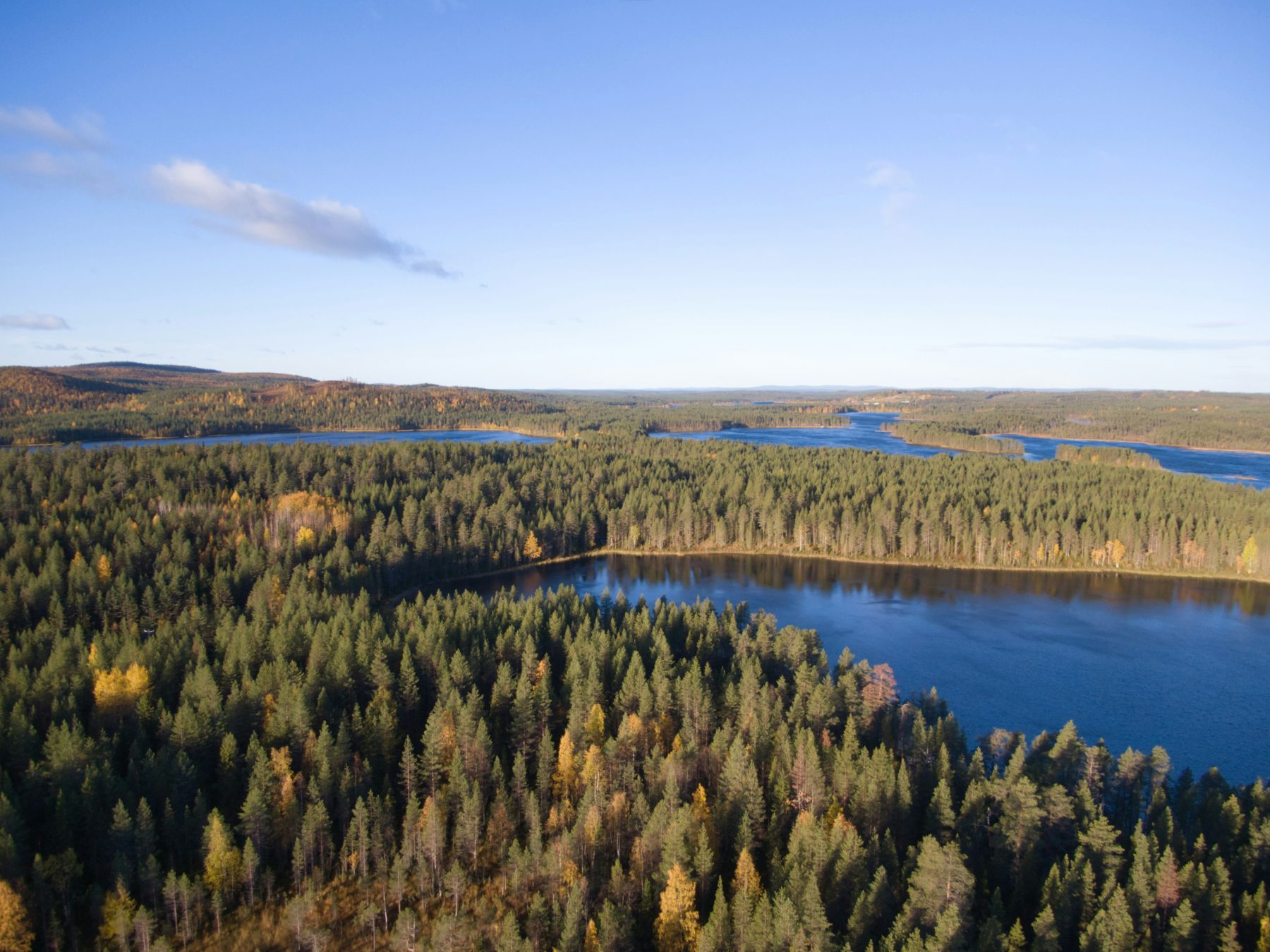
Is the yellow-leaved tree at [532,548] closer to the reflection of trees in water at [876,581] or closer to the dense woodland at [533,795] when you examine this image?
the reflection of trees in water at [876,581]

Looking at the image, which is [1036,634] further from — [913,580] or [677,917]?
[677,917]

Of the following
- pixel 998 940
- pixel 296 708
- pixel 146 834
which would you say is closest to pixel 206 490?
pixel 296 708

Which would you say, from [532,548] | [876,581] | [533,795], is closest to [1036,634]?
[876,581]

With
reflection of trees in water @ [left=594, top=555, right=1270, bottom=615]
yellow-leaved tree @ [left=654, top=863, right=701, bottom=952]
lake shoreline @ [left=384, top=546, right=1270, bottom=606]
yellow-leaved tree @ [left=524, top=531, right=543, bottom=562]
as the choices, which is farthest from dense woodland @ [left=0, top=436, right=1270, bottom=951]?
yellow-leaved tree @ [left=524, top=531, right=543, bottom=562]

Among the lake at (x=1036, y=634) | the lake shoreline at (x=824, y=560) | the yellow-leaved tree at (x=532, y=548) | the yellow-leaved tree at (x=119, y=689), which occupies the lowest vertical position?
the lake at (x=1036, y=634)

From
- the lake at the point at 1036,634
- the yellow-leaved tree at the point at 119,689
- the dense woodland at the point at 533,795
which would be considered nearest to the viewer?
the dense woodland at the point at 533,795

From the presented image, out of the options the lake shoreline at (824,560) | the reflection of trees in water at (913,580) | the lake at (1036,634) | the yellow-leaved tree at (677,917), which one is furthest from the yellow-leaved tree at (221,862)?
the reflection of trees in water at (913,580)
